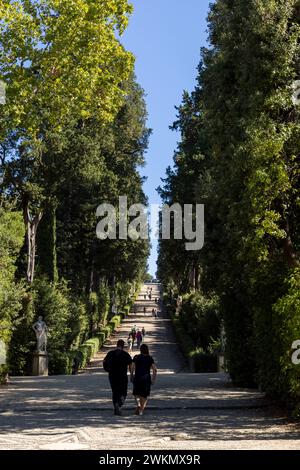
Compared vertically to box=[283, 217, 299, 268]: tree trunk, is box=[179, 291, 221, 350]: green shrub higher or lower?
lower

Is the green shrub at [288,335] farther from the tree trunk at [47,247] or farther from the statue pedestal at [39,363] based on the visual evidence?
the tree trunk at [47,247]

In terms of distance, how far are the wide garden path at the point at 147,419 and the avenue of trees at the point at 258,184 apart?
86cm

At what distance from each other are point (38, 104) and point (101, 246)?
1212 inches

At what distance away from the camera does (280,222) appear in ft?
52.3

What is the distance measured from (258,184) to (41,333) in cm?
1629

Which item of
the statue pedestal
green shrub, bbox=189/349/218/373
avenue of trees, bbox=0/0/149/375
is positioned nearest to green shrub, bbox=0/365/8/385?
avenue of trees, bbox=0/0/149/375

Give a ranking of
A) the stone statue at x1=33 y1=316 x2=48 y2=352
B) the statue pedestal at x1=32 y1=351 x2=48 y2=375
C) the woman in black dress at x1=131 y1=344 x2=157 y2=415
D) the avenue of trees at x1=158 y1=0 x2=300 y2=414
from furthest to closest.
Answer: the statue pedestal at x1=32 y1=351 x2=48 y2=375 < the stone statue at x1=33 y1=316 x2=48 y2=352 < the avenue of trees at x1=158 y1=0 x2=300 y2=414 < the woman in black dress at x1=131 y1=344 x2=157 y2=415

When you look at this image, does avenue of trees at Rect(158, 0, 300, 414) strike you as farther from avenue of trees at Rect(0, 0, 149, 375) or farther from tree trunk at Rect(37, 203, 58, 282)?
tree trunk at Rect(37, 203, 58, 282)

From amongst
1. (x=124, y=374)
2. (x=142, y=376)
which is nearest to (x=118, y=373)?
(x=124, y=374)

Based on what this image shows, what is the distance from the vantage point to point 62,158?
128 ft

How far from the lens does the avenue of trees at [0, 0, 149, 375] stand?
68.1ft

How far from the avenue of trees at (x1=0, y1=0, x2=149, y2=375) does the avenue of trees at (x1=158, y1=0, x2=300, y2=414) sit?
369 cm

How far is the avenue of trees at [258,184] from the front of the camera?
14.5 metres

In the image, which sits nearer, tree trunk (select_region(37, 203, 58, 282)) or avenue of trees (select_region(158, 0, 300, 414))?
avenue of trees (select_region(158, 0, 300, 414))
